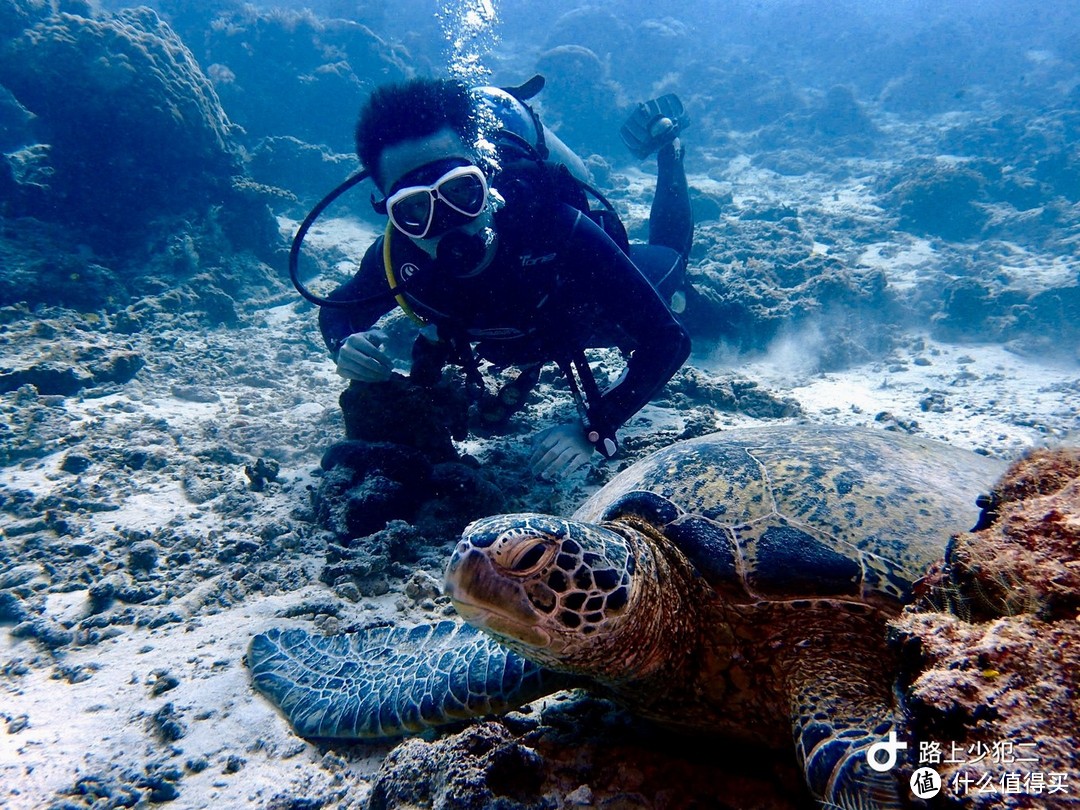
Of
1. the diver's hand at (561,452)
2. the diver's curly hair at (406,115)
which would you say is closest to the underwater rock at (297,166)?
the diver's curly hair at (406,115)

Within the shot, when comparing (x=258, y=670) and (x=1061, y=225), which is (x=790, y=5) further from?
(x=258, y=670)

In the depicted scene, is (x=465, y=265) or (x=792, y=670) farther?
(x=465, y=265)

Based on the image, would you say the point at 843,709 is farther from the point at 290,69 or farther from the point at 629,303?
the point at 290,69

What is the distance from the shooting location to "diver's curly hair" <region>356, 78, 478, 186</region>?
3457 mm

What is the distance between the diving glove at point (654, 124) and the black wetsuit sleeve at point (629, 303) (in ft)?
16.5

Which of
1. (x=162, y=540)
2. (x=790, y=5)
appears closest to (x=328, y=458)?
(x=162, y=540)

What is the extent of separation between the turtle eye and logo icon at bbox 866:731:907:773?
0.82 metres

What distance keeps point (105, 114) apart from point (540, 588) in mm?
11225

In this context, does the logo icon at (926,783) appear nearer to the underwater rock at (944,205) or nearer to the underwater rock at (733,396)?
the underwater rock at (733,396)

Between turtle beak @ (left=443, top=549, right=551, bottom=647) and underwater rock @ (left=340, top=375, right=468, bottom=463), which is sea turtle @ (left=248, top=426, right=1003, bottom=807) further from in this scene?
underwater rock @ (left=340, top=375, right=468, bottom=463)

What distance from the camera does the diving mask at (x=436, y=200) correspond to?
125 inches

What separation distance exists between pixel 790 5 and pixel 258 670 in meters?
44.4

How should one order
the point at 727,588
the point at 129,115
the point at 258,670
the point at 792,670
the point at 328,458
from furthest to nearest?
the point at 129,115 < the point at 328,458 < the point at 258,670 < the point at 727,588 < the point at 792,670

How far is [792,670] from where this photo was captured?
1552 mm
